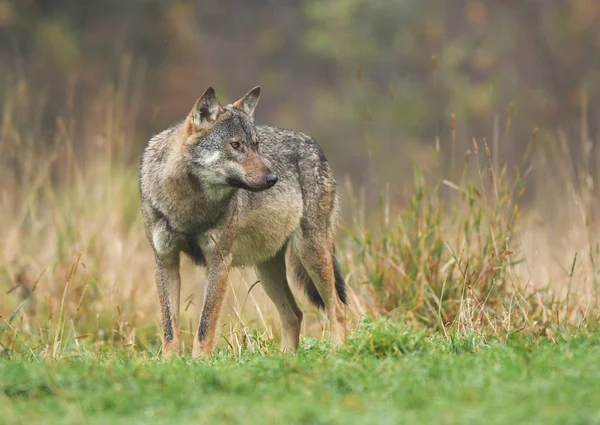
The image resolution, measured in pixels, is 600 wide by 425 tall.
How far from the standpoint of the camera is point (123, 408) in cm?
485

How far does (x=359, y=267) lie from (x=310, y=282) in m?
0.66

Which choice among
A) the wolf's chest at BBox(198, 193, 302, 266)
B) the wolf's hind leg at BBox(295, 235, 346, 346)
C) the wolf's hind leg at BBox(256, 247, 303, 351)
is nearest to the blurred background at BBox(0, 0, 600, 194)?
the wolf's hind leg at BBox(256, 247, 303, 351)

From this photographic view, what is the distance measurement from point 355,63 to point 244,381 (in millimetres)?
19949

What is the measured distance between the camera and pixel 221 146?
7.57 m

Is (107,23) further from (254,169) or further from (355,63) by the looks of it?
(254,169)

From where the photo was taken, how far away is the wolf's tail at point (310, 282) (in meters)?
8.45

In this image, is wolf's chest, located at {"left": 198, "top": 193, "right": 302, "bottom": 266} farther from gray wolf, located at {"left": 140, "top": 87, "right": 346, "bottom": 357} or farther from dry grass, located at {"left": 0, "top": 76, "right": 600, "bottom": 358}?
dry grass, located at {"left": 0, "top": 76, "right": 600, "bottom": 358}

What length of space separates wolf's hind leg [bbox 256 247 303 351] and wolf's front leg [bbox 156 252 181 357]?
104 cm

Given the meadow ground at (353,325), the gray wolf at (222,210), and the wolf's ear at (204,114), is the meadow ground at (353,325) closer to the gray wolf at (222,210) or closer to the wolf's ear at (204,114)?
the gray wolf at (222,210)

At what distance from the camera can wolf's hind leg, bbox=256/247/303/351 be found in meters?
8.34

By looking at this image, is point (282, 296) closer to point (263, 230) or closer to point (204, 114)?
point (263, 230)

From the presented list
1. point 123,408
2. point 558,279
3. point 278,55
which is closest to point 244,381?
point 123,408

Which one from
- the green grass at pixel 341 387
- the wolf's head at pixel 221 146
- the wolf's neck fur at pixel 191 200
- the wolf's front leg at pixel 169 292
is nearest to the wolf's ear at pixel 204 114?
the wolf's head at pixel 221 146

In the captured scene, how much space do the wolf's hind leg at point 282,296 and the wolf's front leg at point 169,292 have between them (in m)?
1.04
